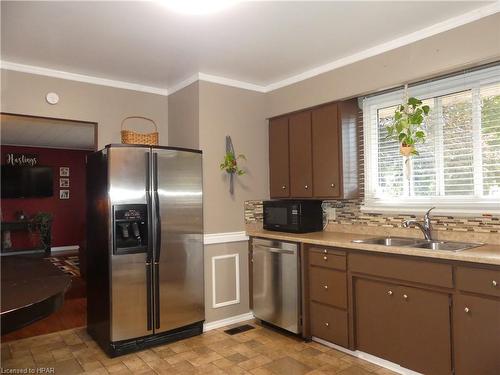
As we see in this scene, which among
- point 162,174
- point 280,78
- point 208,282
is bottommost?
point 208,282

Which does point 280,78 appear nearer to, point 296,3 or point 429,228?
point 296,3

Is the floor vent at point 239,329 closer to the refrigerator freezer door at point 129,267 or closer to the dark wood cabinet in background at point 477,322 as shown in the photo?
the refrigerator freezer door at point 129,267

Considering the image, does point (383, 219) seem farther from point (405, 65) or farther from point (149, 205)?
point (149, 205)

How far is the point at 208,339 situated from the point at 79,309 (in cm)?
172

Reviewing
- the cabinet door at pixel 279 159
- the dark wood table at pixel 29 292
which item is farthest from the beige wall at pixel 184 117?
the dark wood table at pixel 29 292

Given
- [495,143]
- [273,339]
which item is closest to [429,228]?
[495,143]

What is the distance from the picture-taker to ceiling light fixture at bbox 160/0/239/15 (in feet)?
7.45

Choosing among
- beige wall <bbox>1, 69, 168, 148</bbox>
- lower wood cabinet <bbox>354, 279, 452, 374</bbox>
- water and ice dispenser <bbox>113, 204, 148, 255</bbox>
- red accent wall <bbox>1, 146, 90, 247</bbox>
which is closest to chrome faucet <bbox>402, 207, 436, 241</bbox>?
lower wood cabinet <bbox>354, 279, 452, 374</bbox>

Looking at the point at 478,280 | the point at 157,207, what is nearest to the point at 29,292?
the point at 157,207

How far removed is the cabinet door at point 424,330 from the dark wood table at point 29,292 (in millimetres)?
2062

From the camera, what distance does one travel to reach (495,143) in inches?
104

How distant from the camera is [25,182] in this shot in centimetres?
787

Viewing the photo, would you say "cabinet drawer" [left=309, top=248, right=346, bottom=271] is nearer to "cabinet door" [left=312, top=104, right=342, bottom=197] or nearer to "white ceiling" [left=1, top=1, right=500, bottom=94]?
"cabinet door" [left=312, top=104, right=342, bottom=197]

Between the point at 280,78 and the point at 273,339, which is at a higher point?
the point at 280,78
